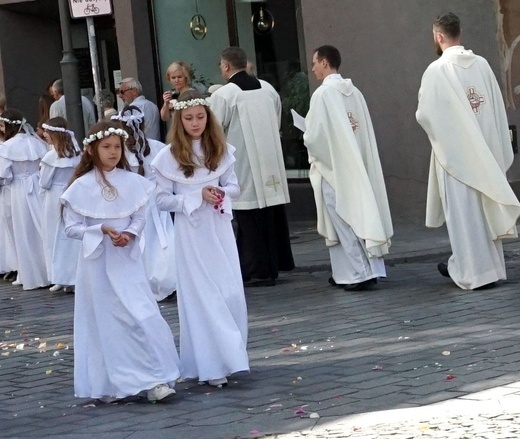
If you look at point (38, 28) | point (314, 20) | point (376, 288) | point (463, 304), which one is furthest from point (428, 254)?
point (38, 28)

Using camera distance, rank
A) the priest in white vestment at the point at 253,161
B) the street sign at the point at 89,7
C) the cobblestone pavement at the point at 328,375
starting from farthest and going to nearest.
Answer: the street sign at the point at 89,7
the priest in white vestment at the point at 253,161
the cobblestone pavement at the point at 328,375

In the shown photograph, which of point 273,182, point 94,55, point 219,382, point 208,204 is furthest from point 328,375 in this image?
→ point 94,55

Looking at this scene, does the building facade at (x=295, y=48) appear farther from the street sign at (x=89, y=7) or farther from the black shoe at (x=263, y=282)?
the black shoe at (x=263, y=282)

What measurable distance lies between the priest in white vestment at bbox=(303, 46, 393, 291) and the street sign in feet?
9.41

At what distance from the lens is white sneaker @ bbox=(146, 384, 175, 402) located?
7.64 m

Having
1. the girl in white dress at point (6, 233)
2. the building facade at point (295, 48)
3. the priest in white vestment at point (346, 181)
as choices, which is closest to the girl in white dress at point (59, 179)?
the girl in white dress at point (6, 233)

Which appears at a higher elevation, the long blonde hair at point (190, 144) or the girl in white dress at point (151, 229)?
the long blonde hair at point (190, 144)

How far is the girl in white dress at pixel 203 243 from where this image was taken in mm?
8023

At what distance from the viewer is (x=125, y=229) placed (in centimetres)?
787

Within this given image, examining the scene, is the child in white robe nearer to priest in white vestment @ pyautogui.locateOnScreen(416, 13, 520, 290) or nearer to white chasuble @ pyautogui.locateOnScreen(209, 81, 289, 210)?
priest in white vestment @ pyautogui.locateOnScreen(416, 13, 520, 290)

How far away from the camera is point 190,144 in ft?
27.3

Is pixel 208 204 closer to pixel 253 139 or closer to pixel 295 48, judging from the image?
pixel 253 139

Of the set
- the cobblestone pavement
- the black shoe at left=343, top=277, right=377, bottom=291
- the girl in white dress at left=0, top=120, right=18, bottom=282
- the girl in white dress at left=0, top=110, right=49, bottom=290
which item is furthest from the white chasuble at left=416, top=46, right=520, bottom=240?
the girl in white dress at left=0, top=120, right=18, bottom=282

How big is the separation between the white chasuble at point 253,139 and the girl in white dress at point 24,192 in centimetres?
279
